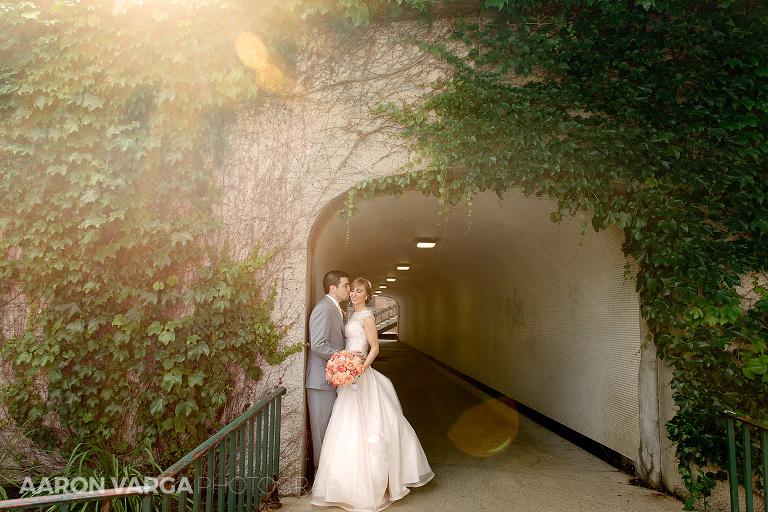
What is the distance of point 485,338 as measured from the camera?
1053cm

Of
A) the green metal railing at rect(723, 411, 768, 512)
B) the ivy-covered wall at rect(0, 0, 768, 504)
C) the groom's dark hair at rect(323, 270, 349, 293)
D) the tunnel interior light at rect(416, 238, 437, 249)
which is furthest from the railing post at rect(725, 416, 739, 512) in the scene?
the tunnel interior light at rect(416, 238, 437, 249)

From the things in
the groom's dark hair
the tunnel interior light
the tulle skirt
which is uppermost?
the tunnel interior light

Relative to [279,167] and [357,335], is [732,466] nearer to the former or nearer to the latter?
[357,335]

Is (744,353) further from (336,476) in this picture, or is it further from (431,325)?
(431,325)

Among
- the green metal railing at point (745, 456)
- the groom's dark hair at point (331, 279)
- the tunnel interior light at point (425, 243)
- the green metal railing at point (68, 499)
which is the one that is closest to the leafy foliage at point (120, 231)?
the groom's dark hair at point (331, 279)

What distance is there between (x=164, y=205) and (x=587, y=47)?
416 cm

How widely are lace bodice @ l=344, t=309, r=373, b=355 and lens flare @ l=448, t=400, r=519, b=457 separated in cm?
216

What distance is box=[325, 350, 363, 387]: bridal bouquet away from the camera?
13.3 feet

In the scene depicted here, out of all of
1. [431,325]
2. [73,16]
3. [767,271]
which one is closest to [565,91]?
[767,271]

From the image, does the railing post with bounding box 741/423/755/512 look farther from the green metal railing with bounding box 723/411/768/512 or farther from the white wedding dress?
the white wedding dress

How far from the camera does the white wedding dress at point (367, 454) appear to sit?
13.0 ft

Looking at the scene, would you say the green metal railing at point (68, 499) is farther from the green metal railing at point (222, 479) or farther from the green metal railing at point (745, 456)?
the green metal railing at point (745, 456)

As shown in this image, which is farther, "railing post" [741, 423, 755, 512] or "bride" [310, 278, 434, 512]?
"bride" [310, 278, 434, 512]

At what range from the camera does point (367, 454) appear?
403cm
